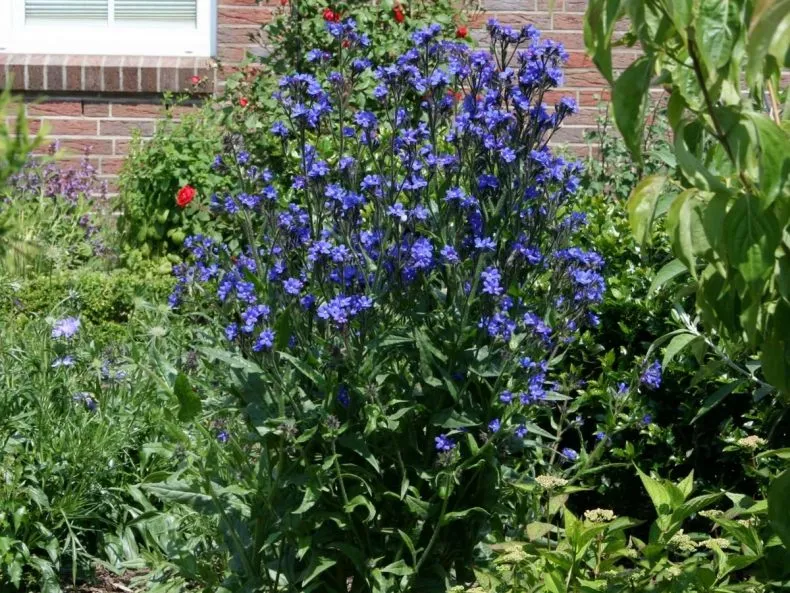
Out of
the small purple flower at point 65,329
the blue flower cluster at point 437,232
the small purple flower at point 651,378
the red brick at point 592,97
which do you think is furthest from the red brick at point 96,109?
the small purple flower at point 651,378

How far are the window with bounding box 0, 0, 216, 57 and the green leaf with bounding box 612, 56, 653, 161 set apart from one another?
5.57m

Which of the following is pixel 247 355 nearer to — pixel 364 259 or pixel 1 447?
pixel 364 259

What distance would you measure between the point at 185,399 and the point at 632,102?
1.53m

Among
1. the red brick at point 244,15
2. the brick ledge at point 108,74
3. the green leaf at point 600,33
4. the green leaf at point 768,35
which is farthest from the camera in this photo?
the brick ledge at point 108,74

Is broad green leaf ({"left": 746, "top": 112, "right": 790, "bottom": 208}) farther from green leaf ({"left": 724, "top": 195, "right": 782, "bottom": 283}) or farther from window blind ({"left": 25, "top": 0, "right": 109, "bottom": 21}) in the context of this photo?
window blind ({"left": 25, "top": 0, "right": 109, "bottom": 21})

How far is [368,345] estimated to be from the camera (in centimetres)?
295

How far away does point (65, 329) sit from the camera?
165 inches

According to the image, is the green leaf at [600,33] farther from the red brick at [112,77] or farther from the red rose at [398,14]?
the red brick at [112,77]

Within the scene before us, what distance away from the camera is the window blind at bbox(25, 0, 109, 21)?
7336 mm

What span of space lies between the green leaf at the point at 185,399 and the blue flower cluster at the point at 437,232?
202 mm

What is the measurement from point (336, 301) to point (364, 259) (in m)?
0.33

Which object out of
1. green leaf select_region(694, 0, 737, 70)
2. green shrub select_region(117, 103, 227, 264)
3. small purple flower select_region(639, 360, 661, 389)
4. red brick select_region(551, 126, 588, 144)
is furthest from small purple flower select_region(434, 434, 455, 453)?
red brick select_region(551, 126, 588, 144)

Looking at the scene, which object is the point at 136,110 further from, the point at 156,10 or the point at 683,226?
the point at 683,226

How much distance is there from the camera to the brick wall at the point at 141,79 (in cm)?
691
